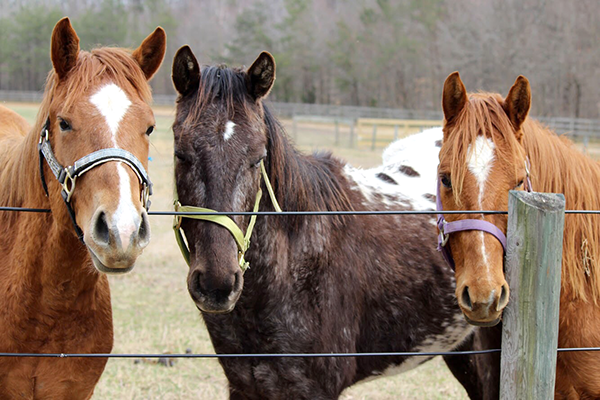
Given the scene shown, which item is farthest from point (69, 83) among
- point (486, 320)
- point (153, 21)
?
point (153, 21)

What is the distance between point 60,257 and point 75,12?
69.6m

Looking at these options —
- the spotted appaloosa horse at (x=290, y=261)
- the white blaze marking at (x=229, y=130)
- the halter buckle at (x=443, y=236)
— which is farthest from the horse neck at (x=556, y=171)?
the white blaze marking at (x=229, y=130)

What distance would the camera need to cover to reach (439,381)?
15.3ft

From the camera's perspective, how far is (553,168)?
263 cm

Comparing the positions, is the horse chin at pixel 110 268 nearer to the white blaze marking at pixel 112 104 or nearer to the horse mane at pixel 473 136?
the white blaze marking at pixel 112 104

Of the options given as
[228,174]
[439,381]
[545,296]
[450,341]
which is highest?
[228,174]

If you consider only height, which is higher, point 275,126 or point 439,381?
point 275,126

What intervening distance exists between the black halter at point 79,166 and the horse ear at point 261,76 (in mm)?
810

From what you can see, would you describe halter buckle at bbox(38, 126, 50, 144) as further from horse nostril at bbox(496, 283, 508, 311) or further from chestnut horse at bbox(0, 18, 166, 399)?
horse nostril at bbox(496, 283, 508, 311)

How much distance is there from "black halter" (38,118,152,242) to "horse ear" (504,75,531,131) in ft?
5.30

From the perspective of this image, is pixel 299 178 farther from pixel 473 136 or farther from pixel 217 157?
pixel 473 136

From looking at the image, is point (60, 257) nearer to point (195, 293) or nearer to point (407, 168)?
point (195, 293)

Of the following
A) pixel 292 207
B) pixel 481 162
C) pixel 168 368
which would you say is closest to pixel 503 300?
pixel 481 162

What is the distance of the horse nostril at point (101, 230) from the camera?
6.08 ft
